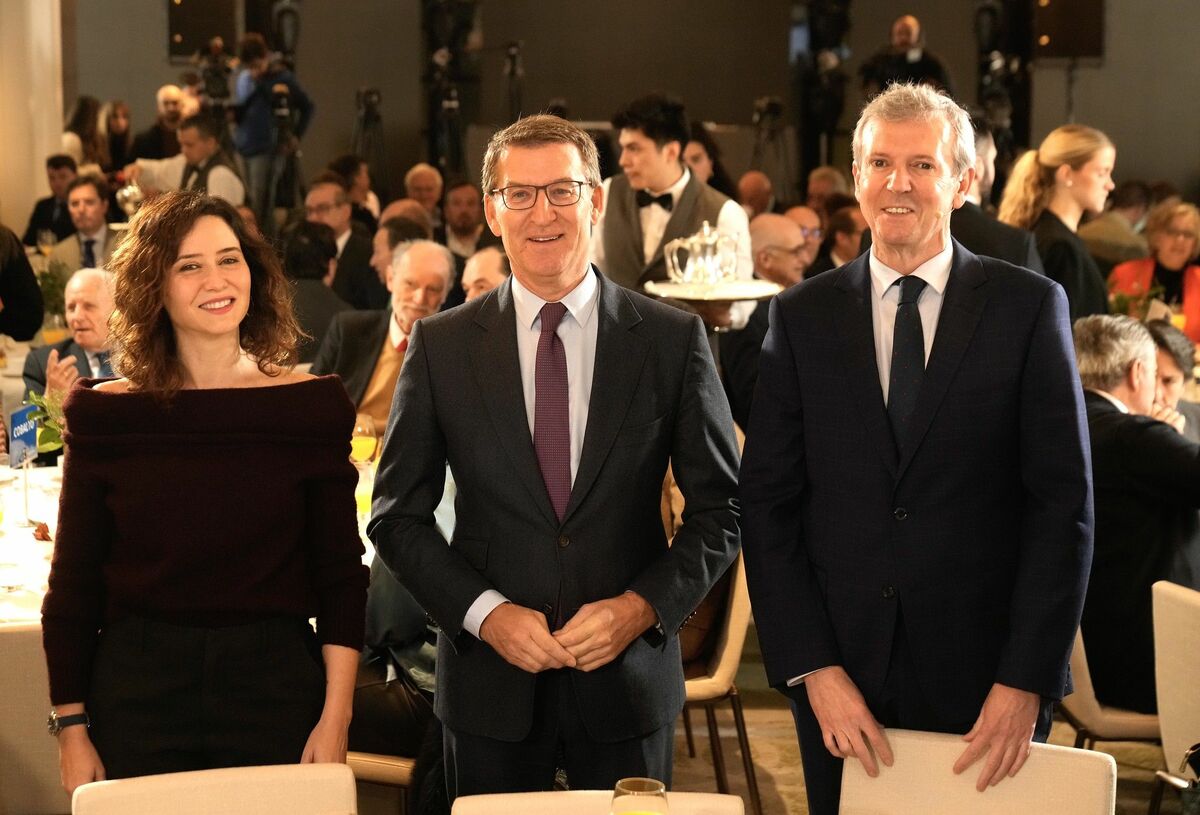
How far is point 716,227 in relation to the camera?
6.19 meters

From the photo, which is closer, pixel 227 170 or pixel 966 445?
pixel 966 445

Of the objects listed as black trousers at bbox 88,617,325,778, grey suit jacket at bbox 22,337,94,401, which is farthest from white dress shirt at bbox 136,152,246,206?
black trousers at bbox 88,617,325,778

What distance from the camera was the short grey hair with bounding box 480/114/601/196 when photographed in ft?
7.72

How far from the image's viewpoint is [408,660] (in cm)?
332

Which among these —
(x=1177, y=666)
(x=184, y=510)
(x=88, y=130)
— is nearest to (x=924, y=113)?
(x=184, y=510)

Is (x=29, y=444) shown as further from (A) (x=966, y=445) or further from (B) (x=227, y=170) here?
(B) (x=227, y=170)

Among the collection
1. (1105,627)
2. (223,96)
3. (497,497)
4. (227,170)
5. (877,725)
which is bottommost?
(1105,627)

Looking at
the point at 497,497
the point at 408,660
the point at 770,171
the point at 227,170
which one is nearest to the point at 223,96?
the point at 227,170

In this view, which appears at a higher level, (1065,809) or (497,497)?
(497,497)

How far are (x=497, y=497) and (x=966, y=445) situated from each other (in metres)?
0.73

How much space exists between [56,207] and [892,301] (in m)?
9.10

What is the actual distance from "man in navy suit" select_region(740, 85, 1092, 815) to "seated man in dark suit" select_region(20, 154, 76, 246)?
29.4 ft

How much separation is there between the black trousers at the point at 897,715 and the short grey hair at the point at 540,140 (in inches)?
34.4

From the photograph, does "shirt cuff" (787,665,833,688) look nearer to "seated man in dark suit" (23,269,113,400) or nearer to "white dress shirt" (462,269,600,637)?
"white dress shirt" (462,269,600,637)
